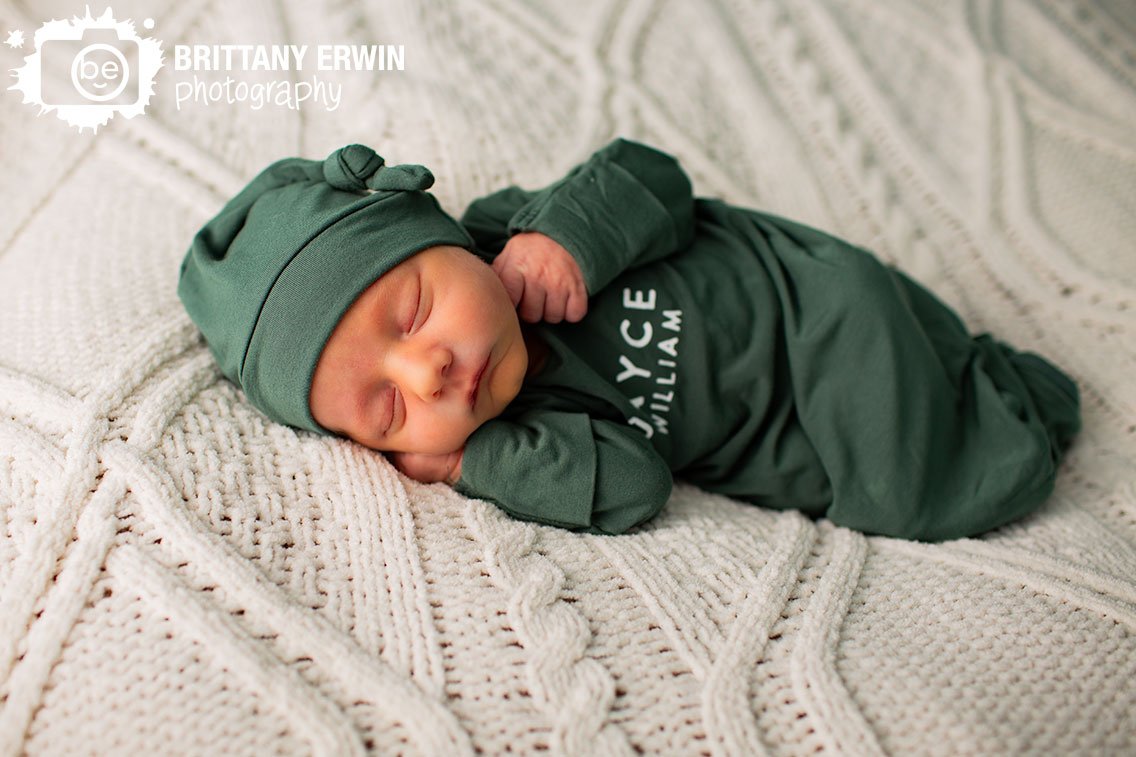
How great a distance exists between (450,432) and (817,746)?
51 centimetres

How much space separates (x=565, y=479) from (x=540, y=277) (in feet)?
0.93

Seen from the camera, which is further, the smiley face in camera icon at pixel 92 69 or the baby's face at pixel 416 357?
the smiley face in camera icon at pixel 92 69

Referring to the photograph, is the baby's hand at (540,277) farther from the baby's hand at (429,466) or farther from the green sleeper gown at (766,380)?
the baby's hand at (429,466)

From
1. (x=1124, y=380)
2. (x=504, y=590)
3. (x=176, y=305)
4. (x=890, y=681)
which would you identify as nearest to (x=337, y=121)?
(x=176, y=305)

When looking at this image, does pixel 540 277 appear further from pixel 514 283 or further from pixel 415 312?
pixel 415 312

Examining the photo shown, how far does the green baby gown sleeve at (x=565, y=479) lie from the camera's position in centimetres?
100

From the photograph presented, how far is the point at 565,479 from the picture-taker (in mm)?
1009

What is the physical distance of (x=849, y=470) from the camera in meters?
1.14

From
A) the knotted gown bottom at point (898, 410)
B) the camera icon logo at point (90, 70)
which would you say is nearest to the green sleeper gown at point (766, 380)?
the knotted gown bottom at point (898, 410)

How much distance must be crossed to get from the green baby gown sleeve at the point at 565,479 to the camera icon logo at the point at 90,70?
2.77ft

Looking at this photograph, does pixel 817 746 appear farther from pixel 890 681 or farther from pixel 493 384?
pixel 493 384

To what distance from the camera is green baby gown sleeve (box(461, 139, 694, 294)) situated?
1.13m

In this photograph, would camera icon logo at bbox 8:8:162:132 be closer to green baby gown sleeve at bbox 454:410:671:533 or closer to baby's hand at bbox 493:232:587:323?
baby's hand at bbox 493:232:587:323

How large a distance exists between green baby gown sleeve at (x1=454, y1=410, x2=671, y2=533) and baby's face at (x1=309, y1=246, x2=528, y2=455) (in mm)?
46
